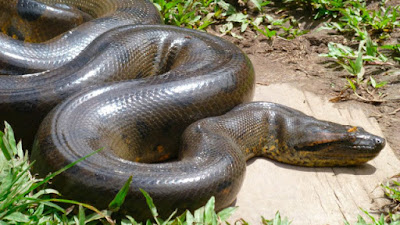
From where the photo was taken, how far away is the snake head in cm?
577

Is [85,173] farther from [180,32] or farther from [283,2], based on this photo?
[283,2]

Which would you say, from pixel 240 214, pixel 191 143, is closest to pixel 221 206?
pixel 240 214

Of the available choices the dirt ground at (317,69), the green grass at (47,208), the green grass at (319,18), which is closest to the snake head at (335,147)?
the dirt ground at (317,69)

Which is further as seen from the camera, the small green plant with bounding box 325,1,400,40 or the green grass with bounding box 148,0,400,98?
the small green plant with bounding box 325,1,400,40

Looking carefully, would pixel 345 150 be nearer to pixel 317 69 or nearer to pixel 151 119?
pixel 151 119

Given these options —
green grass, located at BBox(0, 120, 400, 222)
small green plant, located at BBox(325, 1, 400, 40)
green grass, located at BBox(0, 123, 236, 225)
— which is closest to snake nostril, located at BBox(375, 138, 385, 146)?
green grass, located at BBox(0, 120, 400, 222)

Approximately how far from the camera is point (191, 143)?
536 centimetres

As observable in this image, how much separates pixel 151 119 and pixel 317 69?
2927 millimetres

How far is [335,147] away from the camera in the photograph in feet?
19.0

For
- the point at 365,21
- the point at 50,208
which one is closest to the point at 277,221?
the point at 50,208

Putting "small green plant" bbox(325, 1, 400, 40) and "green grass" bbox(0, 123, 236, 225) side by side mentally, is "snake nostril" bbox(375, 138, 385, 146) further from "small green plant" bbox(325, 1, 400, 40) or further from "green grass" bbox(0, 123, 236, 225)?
"small green plant" bbox(325, 1, 400, 40)

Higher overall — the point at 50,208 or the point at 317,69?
the point at 50,208

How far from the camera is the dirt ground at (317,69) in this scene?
6762 millimetres

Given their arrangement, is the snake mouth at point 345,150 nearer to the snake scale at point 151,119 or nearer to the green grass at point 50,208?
the snake scale at point 151,119
